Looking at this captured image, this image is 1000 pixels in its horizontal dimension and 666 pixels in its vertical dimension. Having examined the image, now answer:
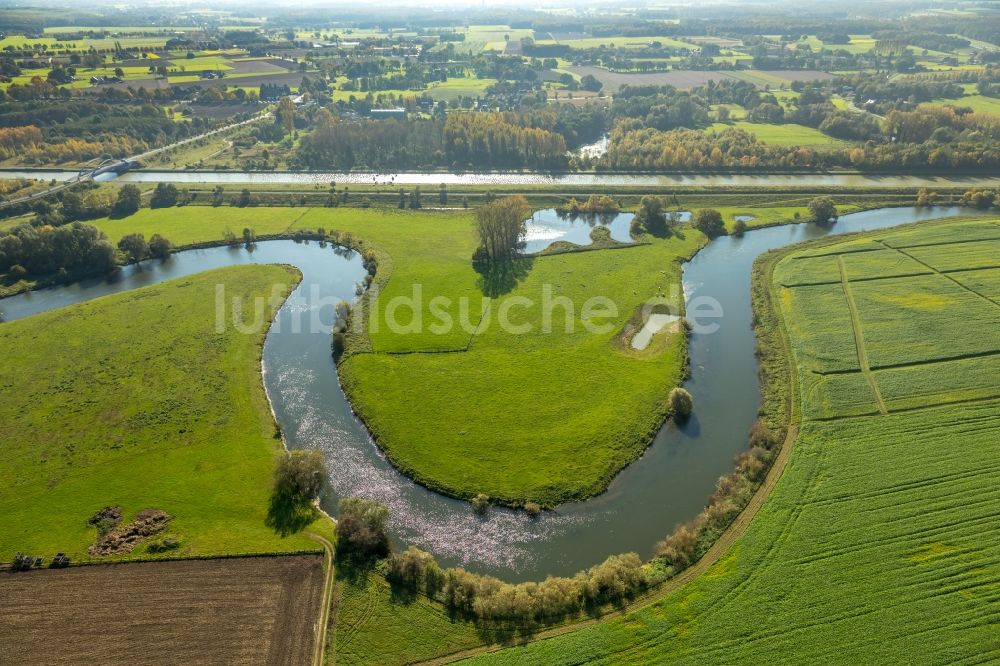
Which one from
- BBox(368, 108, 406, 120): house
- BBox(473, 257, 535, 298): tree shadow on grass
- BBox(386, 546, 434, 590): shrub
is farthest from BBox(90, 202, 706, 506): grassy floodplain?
BBox(368, 108, 406, 120): house

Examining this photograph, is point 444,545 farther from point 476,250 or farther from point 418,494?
point 476,250

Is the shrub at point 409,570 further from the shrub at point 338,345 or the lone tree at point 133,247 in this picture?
the lone tree at point 133,247

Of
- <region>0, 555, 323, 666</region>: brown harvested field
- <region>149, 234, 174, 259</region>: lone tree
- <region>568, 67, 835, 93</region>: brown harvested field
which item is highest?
<region>568, 67, 835, 93</region>: brown harvested field

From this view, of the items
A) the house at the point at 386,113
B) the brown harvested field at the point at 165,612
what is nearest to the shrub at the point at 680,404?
the brown harvested field at the point at 165,612

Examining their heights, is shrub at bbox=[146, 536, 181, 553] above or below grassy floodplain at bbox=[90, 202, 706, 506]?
below

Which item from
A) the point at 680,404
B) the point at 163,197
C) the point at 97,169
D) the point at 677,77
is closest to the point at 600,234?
the point at 680,404

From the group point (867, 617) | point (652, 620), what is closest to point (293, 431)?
point (652, 620)

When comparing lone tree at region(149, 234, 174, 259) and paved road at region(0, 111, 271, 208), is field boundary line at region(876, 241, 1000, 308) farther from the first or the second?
paved road at region(0, 111, 271, 208)
